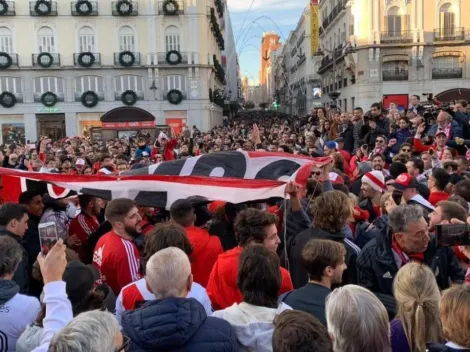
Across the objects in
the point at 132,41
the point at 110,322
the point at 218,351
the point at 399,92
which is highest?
the point at 132,41

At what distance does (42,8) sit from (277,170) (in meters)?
41.1

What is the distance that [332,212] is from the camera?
4.77 meters

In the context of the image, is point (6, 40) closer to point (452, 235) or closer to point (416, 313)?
point (452, 235)

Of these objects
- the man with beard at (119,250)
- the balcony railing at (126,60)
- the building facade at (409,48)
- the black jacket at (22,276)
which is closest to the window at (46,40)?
the balcony railing at (126,60)

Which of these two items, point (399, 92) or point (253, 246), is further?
point (399, 92)

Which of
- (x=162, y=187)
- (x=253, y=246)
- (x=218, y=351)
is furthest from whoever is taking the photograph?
(x=162, y=187)

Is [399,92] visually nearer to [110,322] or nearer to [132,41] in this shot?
[132,41]

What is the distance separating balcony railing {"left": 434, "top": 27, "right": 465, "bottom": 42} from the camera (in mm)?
38938

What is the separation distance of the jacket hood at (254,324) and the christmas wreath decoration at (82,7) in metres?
43.5

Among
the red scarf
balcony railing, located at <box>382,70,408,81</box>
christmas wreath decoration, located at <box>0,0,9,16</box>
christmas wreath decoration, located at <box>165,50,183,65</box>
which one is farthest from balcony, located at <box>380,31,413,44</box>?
the red scarf

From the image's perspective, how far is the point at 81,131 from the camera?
44281 mm

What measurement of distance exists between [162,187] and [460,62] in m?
38.0

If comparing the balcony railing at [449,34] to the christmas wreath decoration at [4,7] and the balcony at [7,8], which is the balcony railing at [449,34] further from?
the christmas wreath decoration at [4,7]

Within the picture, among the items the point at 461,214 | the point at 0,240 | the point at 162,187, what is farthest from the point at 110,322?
the point at 162,187
